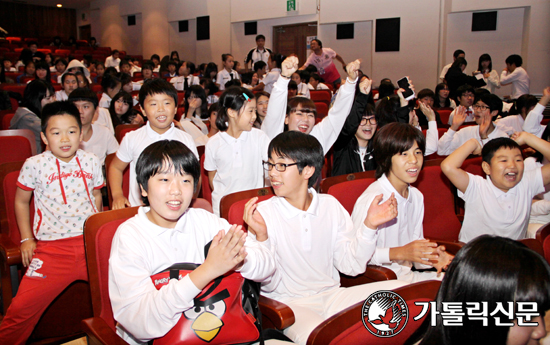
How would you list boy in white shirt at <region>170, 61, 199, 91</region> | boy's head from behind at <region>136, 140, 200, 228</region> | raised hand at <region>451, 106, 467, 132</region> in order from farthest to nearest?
boy in white shirt at <region>170, 61, 199, 91</region>
raised hand at <region>451, 106, 467, 132</region>
boy's head from behind at <region>136, 140, 200, 228</region>

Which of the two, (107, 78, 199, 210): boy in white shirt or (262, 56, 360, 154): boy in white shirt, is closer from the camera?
(107, 78, 199, 210): boy in white shirt

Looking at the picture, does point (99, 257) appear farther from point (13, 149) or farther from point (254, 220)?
point (13, 149)

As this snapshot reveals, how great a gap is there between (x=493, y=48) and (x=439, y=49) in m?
1.40

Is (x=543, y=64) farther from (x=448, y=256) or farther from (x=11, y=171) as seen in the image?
(x=11, y=171)

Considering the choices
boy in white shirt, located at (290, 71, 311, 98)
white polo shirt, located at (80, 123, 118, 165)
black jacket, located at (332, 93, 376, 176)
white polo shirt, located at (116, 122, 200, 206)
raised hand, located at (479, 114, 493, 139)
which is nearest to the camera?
white polo shirt, located at (116, 122, 200, 206)

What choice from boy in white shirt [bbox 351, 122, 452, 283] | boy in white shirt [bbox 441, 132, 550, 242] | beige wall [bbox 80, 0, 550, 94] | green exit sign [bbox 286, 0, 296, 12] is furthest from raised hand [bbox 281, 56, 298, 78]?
green exit sign [bbox 286, 0, 296, 12]

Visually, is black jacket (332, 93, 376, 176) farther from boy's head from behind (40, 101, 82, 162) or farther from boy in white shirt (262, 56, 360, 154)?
boy's head from behind (40, 101, 82, 162)

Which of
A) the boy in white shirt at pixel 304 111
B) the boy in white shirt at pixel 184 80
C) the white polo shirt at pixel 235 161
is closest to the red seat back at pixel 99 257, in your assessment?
the white polo shirt at pixel 235 161

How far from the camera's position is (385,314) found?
1.39m

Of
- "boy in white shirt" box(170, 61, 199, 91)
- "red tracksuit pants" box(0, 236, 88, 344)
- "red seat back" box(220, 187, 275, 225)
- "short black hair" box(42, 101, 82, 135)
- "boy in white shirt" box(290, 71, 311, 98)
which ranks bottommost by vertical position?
"red tracksuit pants" box(0, 236, 88, 344)

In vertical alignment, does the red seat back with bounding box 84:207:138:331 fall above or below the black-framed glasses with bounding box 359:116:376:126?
below

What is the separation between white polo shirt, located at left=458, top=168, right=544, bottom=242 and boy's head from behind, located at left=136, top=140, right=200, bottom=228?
71.4 inches

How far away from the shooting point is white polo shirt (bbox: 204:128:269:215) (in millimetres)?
2836

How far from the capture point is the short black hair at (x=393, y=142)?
7.25 ft
